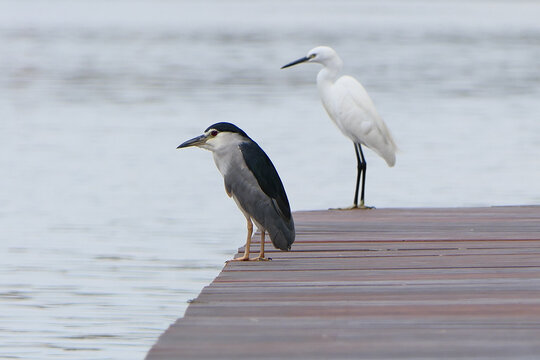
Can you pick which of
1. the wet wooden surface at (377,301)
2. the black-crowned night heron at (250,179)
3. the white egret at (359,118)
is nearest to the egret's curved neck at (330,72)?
the white egret at (359,118)

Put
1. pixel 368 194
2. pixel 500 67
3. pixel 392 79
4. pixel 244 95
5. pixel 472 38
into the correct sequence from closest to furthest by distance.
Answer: pixel 368 194 < pixel 244 95 < pixel 392 79 < pixel 500 67 < pixel 472 38

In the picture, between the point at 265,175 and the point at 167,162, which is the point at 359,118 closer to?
the point at 265,175

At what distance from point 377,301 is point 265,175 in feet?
3.94

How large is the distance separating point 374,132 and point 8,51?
3725 cm

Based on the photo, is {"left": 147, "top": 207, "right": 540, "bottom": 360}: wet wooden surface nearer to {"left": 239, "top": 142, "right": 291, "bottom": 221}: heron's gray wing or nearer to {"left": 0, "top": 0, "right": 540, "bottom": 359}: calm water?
{"left": 239, "top": 142, "right": 291, "bottom": 221}: heron's gray wing

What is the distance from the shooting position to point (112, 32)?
61781 mm

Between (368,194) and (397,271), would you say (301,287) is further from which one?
(368,194)

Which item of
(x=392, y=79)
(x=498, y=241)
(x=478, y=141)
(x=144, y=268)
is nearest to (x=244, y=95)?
(x=392, y=79)

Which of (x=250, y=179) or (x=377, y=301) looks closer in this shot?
(x=377, y=301)

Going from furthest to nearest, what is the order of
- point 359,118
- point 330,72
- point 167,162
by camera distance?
point 167,162 → point 330,72 → point 359,118

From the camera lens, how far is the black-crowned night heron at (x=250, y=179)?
20.4ft

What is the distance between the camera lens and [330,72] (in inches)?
408

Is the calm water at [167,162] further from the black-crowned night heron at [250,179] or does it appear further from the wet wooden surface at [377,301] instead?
the wet wooden surface at [377,301]

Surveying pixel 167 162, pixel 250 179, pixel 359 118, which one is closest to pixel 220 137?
pixel 250 179
